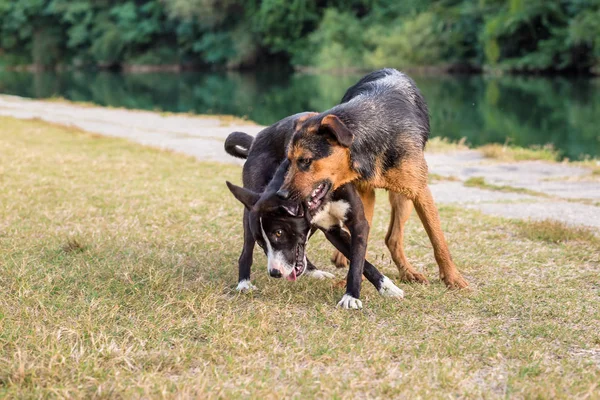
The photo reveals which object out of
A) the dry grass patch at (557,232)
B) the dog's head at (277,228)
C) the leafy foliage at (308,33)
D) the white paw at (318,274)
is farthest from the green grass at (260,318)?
the leafy foliage at (308,33)

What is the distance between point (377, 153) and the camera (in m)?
5.58

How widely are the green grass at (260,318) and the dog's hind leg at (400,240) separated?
195 millimetres

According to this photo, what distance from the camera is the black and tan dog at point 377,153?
204 inches

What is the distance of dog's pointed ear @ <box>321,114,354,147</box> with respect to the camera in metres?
5.13

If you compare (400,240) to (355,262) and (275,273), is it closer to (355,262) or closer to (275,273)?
(355,262)

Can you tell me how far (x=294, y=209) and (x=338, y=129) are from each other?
0.63m

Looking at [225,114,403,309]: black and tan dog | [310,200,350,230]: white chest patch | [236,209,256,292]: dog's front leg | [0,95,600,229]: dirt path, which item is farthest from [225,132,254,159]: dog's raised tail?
[0,95,600,229]: dirt path

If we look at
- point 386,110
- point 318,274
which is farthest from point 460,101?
point 386,110

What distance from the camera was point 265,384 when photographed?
13.0 feet

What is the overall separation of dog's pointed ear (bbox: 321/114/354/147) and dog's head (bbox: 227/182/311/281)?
54 cm

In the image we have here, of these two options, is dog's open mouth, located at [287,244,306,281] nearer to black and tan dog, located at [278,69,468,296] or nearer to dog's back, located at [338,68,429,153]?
black and tan dog, located at [278,69,468,296]

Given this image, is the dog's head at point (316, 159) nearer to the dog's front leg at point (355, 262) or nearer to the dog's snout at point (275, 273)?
the dog's front leg at point (355, 262)

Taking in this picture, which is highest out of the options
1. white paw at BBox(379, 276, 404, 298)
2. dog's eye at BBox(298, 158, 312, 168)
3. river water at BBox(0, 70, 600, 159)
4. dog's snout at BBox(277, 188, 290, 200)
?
dog's eye at BBox(298, 158, 312, 168)

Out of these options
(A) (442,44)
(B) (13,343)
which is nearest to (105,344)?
(B) (13,343)
